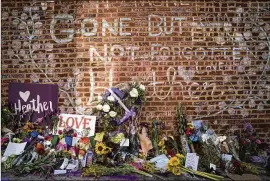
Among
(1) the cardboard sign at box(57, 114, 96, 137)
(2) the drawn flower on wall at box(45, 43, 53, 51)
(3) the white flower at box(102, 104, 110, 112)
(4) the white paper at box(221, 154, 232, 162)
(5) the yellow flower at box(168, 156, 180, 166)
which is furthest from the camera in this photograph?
(2) the drawn flower on wall at box(45, 43, 53, 51)

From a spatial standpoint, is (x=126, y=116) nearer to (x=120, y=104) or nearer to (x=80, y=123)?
(x=120, y=104)

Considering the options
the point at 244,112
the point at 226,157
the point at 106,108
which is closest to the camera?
the point at 226,157

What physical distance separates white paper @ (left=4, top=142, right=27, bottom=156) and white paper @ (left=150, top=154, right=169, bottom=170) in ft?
7.33

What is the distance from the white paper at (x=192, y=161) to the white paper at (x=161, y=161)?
34cm

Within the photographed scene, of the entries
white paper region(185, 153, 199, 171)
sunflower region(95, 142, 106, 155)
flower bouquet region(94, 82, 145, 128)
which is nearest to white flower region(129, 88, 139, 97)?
flower bouquet region(94, 82, 145, 128)

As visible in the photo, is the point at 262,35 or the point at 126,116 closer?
the point at 126,116

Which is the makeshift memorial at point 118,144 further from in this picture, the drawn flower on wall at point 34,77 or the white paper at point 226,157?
the drawn flower on wall at point 34,77

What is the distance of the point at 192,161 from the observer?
421 cm

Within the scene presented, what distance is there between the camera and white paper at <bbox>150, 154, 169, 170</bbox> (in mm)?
4179

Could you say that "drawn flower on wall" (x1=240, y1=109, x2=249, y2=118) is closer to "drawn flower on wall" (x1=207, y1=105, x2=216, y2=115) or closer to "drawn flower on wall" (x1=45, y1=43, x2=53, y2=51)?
"drawn flower on wall" (x1=207, y1=105, x2=216, y2=115)

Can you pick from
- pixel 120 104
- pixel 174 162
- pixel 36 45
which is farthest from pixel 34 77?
pixel 174 162

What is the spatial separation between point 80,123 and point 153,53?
1887 mm

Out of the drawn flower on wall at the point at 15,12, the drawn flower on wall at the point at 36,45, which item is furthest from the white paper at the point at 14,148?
the drawn flower on wall at the point at 15,12

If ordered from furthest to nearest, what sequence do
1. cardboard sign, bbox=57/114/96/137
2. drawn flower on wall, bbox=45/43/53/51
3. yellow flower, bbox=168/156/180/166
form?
drawn flower on wall, bbox=45/43/53/51
cardboard sign, bbox=57/114/96/137
yellow flower, bbox=168/156/180/166
